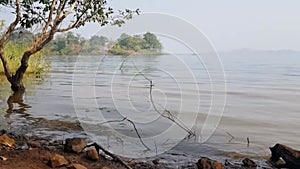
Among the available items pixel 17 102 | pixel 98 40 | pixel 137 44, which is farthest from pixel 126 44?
pixel 17 102

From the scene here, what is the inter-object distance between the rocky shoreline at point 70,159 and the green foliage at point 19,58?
12518 mm

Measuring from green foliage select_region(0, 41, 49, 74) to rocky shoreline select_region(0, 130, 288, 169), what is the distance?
493 inches

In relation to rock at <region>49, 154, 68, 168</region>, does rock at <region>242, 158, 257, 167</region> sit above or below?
below

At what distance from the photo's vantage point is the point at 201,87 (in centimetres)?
1723

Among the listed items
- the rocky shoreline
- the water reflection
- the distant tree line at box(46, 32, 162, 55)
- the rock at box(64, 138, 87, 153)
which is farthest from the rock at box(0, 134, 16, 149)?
the water reflection

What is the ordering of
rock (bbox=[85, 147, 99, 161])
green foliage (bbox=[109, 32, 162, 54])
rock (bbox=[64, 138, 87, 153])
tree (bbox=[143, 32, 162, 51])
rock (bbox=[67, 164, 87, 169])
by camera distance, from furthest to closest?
green foliage (bbox=[109, 32, 162, 54]) → tree (bbox=[143, 32, 162, 51]) → rock (bbox=[64, 138, 87, 153]) → rock (bbox=[85, 147, 99, 161]) → rock (bbox=[67, 164, 87, 169])

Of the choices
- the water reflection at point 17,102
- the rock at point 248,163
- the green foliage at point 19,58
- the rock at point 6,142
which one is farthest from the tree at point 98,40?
the green foliage at point 19,58

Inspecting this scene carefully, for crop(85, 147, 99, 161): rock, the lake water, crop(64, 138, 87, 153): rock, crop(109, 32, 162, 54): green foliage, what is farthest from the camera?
the lake water

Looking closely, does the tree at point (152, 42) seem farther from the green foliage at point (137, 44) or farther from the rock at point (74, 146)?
the rock at point (74, 146)

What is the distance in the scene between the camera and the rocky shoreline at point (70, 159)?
439 centimetres

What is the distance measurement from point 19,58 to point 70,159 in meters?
14.3

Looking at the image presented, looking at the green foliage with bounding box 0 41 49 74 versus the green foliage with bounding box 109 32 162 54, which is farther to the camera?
the green foliage with bounding box 0 41 49 74

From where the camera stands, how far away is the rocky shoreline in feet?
14.4

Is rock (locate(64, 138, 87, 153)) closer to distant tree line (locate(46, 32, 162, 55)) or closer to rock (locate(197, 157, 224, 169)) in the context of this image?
distant tree line (locate(46, 32, 162, 55))
